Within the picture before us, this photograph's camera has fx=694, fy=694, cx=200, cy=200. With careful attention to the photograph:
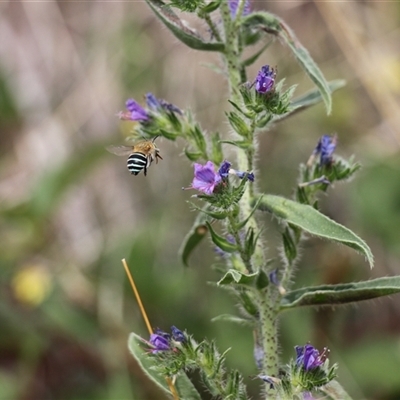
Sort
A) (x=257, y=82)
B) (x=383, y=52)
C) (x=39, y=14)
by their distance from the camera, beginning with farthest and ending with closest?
(x=39, y=14)
(x=383, y=52)
(x=257, y=82)

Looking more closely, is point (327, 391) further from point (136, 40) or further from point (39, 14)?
point (39, 14)

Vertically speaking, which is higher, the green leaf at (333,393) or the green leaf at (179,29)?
the green leaf at (179,29)

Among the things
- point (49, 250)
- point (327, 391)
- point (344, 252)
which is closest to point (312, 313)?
point (344, 252)

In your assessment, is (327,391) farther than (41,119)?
No

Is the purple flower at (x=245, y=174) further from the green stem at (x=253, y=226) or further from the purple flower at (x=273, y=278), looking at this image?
the purple flower at (x=273, y=278)

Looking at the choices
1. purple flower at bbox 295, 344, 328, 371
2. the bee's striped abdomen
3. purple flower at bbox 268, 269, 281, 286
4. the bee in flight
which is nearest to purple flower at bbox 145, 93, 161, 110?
the bee in flight

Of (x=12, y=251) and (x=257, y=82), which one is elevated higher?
(x=257, y=82)

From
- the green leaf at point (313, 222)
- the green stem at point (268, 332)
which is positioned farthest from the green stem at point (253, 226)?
the green leaf at point (313, 222)
